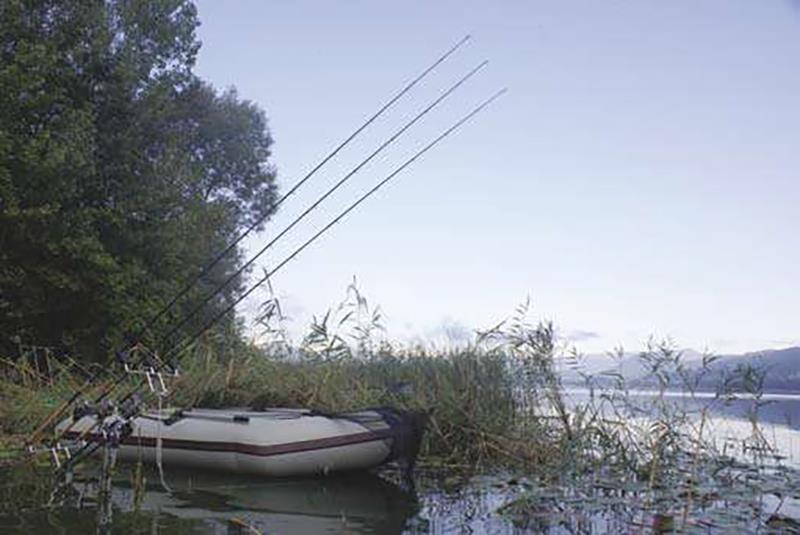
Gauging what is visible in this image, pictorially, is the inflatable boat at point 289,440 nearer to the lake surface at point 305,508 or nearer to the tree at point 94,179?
the lake surface at point 305,508

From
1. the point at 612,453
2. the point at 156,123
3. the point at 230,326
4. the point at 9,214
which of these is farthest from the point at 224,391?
the point at 156,123

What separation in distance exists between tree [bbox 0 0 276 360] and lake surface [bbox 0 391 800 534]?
4654mm

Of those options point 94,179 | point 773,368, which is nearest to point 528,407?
point 773,368

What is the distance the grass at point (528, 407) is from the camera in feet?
23.0

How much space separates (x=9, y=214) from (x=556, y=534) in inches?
451

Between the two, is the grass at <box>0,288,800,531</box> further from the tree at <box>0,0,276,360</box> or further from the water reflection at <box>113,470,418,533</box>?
the tree at <box>0,0,276,360</box>

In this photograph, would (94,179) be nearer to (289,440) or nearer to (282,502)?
(289,440)

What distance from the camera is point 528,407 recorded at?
923 cm

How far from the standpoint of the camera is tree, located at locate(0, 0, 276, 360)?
586 inches

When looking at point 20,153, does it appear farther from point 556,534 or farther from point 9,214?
point 556,534

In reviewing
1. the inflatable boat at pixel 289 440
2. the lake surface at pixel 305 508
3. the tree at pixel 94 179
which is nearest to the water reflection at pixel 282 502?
the lake surface at pixel 305 508

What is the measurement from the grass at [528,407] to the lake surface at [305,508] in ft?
0.67

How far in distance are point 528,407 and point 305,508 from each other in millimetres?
3416

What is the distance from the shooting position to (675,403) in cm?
816
